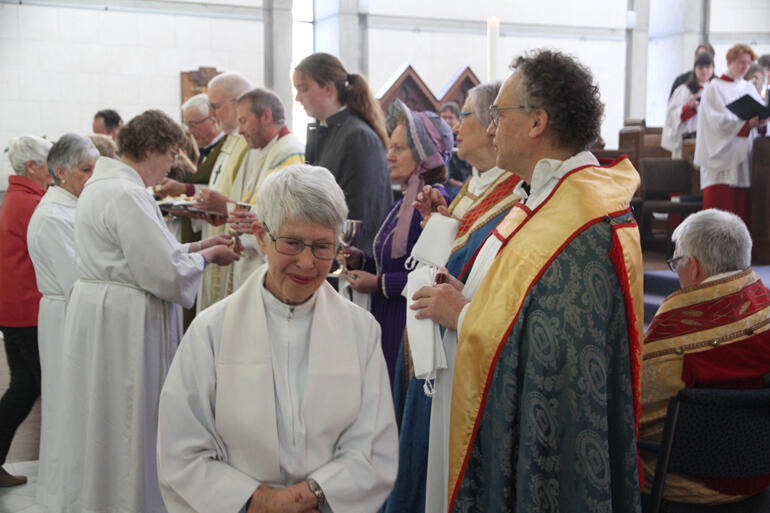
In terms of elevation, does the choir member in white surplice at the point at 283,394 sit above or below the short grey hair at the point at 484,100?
below

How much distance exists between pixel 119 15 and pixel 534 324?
354 inches

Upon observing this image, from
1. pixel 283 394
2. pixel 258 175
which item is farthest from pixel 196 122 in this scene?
pixel 283 394

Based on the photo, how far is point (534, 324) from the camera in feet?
6.67

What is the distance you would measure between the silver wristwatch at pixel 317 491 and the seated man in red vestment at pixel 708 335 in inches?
55.4

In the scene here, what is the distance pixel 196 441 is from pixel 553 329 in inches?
36.9

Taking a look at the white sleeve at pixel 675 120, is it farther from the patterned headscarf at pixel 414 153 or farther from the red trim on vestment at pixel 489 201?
the red trim on vestment at pixel 489 201

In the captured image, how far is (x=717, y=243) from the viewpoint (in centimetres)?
281

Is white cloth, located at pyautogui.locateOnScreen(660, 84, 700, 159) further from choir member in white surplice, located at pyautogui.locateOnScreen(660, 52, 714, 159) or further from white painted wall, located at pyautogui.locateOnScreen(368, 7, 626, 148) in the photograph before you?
white painted wall, located at pyautogui.locateOnScreen(368, 7, 626, 148)

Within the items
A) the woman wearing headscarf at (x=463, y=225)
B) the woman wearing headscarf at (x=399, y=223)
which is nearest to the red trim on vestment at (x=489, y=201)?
the woman wearing headscarf at (x=463, y=225)

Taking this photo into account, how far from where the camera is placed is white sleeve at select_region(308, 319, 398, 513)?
1.88 meters

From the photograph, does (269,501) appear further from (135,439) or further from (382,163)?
(382,163)

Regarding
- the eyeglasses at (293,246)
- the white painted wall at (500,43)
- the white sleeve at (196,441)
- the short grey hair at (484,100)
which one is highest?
the white painted wall at (500,43)

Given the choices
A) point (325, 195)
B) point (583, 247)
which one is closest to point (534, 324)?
point (583, 247)

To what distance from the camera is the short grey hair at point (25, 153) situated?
4262 mm
